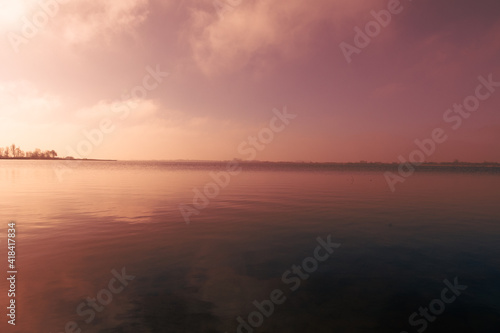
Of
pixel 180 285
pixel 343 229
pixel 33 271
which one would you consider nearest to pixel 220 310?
pixel 180 285

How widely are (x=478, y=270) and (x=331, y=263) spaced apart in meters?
6.66

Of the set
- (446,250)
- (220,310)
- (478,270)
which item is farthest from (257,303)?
(446,250)

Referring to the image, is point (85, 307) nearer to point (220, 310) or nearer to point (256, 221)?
point (220, 310)

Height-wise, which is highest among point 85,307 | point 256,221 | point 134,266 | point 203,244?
point 256,221

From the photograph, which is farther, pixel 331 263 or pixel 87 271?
pixel 331 263

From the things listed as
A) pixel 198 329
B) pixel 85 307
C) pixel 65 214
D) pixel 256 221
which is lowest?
pixel 198 329

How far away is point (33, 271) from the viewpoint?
40.4 feet

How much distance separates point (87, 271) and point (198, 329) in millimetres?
6938

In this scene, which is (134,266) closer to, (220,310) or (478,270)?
(220,310)

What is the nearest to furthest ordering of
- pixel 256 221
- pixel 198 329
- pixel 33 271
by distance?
pixel 198 329 < pixel 33 271 < pixel 256 221

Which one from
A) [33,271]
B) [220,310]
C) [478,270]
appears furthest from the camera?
[478,270]

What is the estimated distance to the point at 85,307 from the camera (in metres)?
9.45

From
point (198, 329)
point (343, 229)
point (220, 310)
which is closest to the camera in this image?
point (198, 329)

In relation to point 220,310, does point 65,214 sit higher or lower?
higher
